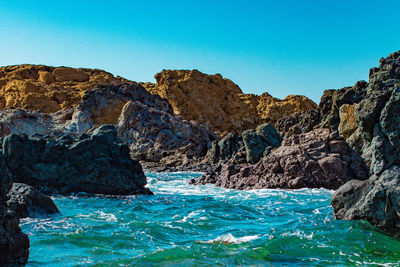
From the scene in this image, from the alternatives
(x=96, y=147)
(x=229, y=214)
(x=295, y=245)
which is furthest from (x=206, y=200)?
(x=295, y=245)

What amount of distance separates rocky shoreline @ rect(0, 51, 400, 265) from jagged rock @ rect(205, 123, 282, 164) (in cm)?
9

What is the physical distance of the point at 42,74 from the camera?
71.9 meters

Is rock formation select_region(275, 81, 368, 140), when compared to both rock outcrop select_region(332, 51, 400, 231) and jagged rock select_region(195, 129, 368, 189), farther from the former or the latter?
rock outcrop select_region(332, 51, 400, 231)

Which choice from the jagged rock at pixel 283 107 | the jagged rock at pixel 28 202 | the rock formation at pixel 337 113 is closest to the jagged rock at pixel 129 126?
the rock formation at pixel 337 113

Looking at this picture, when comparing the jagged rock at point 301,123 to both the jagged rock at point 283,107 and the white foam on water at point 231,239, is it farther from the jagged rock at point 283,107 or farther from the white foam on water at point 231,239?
the white foam on water at point 231,239

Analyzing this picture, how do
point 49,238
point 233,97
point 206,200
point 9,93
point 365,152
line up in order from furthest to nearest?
point 233,97, point 9,93, point 365,152, point 206,200, point 49,238

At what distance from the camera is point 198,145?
37.3 m

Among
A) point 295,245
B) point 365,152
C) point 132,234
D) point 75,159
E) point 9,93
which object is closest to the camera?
point 295,245

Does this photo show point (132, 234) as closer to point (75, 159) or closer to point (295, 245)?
point (295, 245)

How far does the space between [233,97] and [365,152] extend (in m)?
43.6

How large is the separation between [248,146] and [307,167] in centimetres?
848

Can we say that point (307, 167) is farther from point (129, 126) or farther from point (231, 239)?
point (129, 126)

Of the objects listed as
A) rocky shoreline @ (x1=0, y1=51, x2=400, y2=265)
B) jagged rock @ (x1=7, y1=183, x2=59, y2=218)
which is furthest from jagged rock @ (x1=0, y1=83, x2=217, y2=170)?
jagged rock @ (x1=7, y1=183, x2=59, y2=218)

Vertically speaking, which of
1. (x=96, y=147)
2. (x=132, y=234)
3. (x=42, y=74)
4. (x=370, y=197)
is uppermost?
(x=42, y=74)
